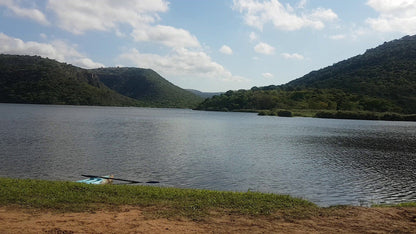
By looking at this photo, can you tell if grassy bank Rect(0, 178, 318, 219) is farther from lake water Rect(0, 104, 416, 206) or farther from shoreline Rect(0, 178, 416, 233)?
lake water Rect(0, 104, 416, 206)

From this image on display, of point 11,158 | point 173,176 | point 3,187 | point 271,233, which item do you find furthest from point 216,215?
point 11,158

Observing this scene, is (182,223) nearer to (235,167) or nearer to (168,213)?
(168,213)

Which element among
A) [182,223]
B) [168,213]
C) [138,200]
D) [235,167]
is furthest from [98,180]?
[235,167]

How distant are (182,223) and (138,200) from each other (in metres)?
4.94

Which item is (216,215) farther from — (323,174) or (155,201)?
(323,174)

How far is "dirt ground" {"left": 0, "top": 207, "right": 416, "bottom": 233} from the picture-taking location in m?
13.8

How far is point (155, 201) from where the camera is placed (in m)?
18.6

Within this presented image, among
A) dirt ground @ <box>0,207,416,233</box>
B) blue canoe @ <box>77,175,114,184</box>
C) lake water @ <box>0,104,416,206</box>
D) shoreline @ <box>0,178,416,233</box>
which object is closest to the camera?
dirt ground @ <box>0,207,416,233</box>

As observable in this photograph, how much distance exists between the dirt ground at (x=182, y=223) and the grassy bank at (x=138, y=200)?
1031mm

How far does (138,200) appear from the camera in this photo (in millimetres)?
18750

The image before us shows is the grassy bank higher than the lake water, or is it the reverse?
the grassy bank

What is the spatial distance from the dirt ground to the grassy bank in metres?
1.03

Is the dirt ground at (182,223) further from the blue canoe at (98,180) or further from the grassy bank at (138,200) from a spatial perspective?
the blue canoe at (98,180)

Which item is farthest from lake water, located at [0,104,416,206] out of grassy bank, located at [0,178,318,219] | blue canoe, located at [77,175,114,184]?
grassy bank, located at [0,178,318,219]
